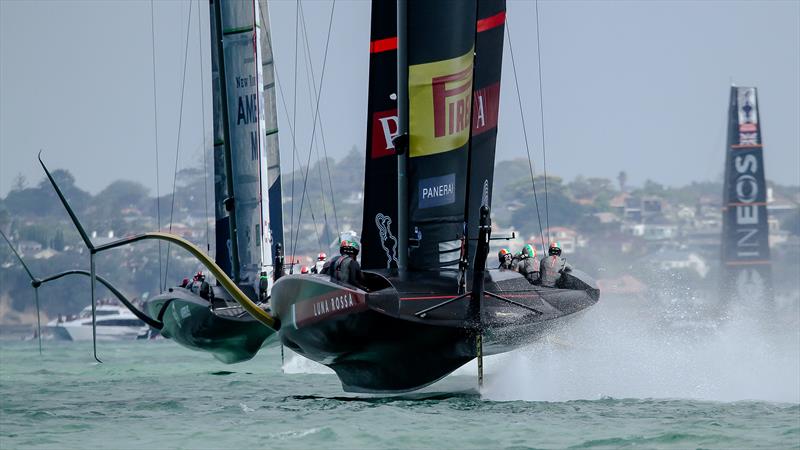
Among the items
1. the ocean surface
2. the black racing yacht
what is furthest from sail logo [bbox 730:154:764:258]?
the black racing yacht

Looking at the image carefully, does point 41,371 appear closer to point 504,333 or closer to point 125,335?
point 504,333

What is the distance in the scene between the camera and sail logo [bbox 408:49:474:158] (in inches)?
664

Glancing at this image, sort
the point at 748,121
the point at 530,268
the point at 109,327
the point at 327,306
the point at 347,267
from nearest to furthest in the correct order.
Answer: the point at 327,306 → the point at 347,267 → the point at 530,268 → the point at 748,121 → the point at 109,327

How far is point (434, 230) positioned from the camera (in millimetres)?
17031

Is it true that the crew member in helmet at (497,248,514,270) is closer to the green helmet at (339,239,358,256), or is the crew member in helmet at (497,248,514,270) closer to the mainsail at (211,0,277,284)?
the green helmet at (339,239,358,256)

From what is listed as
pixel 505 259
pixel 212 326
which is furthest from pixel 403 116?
pixel 212 326

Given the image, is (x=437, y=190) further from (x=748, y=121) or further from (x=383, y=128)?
(x=748, y=121)

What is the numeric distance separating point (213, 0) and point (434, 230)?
1213 cm

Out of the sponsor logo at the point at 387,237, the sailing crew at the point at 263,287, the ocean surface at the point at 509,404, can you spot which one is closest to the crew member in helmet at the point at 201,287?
the sailing crew at the point at 263,287

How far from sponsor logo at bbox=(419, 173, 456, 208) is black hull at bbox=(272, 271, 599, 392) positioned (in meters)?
0.76

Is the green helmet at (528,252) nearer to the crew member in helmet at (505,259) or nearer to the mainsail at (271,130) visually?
the crew member in helmet at (505,259)

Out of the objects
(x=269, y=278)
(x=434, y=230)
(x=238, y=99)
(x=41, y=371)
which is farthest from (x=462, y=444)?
(x=41, y=371)

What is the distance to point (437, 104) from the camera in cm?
1688

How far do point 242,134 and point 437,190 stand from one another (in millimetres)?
9970
